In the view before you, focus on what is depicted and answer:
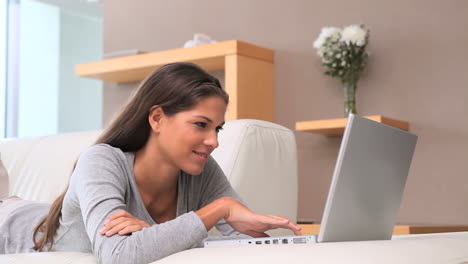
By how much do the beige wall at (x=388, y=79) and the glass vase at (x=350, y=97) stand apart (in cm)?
11

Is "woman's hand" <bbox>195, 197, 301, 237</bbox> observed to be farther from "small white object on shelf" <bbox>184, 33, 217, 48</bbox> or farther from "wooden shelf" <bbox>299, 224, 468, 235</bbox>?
"small white object on shelf" <bbox>184, 33, 217, 48</bbox>

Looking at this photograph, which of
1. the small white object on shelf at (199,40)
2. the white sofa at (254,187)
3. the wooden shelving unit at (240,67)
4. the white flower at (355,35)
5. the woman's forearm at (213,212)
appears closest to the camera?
the white sofa at (254,187)

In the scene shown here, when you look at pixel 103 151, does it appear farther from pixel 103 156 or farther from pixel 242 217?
pixel 242 217

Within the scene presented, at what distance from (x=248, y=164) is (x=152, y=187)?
0.35 m

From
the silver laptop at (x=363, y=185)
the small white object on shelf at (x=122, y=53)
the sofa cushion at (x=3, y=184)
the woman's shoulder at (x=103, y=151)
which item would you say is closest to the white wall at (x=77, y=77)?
the small white object on shelf at (x=122, y=53)

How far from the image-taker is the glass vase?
3.49m

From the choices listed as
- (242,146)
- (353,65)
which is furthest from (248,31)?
(242,146)

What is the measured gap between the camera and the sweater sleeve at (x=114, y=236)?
53.6 inches

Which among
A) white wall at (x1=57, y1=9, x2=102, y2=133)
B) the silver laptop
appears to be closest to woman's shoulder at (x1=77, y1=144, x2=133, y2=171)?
the silver laptop

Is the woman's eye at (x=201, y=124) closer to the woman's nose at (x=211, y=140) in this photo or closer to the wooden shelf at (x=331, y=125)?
the woman's nose at (x=211, y=140)

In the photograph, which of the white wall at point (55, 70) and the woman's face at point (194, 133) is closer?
the woman's face at point (194, 133)

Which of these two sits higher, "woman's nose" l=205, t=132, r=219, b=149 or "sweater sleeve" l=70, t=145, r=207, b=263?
"woman's nose" l=205, t=132, r=219, b=149

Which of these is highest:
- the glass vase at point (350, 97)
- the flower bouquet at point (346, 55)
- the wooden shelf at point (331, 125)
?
the flower bouquet at point (346, 55)

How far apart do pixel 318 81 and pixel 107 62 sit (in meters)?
1.45
